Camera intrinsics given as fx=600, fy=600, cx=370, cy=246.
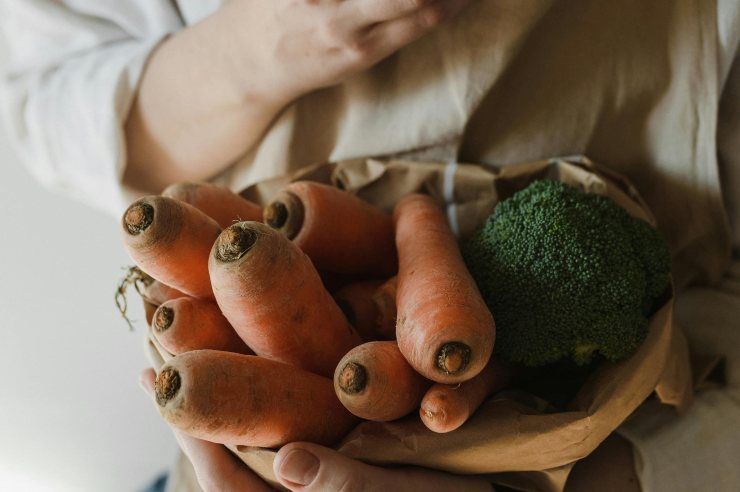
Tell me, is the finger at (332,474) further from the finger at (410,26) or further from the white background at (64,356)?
the white background at (64,356)

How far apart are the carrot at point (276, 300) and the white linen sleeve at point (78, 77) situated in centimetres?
40

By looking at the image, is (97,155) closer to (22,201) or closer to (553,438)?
(22,201)

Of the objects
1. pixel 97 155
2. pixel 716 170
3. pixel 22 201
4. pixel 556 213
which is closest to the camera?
pixel 556 213

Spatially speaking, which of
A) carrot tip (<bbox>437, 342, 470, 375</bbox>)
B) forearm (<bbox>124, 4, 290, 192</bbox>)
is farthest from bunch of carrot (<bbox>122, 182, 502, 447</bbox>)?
forearm (<bbox>124, 4, 290, 192</bbox>)

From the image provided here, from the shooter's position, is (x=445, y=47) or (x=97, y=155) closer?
(x=445, y=47)

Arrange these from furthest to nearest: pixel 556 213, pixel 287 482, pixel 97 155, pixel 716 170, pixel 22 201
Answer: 1. pixel 22 201
2. pixel 97 155
3. pixel 716 170
4. pixel 556 213
5. pixel 287 482

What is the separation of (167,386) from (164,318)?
0.13m

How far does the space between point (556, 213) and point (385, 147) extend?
10.1 inches

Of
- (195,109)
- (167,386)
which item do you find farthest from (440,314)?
(195,109)

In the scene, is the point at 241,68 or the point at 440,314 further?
the point at 241,68

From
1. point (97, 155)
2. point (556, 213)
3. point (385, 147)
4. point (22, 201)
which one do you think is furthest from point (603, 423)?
point (22, 201)

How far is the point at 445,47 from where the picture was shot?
0.73 metres

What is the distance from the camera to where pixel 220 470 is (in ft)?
2.01

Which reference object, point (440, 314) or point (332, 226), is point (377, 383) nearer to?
point (440, 314)
